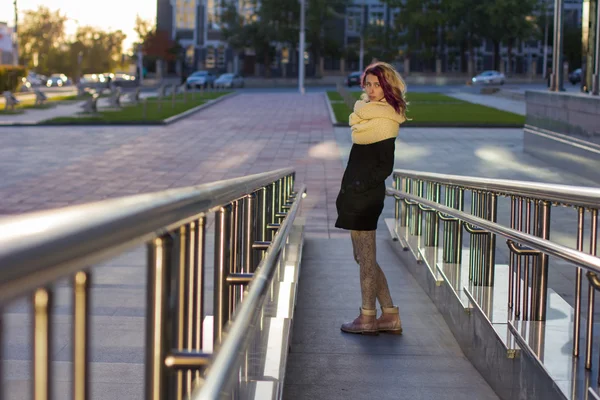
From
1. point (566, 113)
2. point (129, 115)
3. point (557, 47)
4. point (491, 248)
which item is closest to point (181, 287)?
point (491, 248)

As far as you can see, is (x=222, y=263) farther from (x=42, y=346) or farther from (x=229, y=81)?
(x=229, y=81)

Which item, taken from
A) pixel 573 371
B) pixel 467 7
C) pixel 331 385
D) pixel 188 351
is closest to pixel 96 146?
pixel 331 385

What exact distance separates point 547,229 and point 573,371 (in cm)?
91

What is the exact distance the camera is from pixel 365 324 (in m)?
6.30

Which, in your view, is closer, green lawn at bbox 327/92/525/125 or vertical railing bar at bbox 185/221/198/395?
vertical railing bar at bbox 185/221/198/395

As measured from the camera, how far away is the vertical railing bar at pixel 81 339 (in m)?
1.40

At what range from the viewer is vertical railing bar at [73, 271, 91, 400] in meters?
1.40

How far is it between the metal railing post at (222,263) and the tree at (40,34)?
118 meters

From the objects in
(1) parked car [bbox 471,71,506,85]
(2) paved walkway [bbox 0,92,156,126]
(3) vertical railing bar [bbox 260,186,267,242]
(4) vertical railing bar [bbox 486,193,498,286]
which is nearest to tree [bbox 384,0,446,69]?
(1) parked car [bbox 471,71,506,85]

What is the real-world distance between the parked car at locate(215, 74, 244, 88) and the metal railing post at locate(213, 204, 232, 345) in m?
73.1

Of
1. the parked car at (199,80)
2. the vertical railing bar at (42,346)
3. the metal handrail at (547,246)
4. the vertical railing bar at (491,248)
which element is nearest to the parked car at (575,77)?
the parked car at (199,80)

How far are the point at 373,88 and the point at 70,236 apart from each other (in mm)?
4697

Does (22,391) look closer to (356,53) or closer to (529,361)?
(529,361)

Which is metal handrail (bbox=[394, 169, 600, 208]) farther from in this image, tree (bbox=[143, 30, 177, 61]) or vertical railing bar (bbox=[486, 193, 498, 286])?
tree (bbox=[143, 30, 177, 61])
